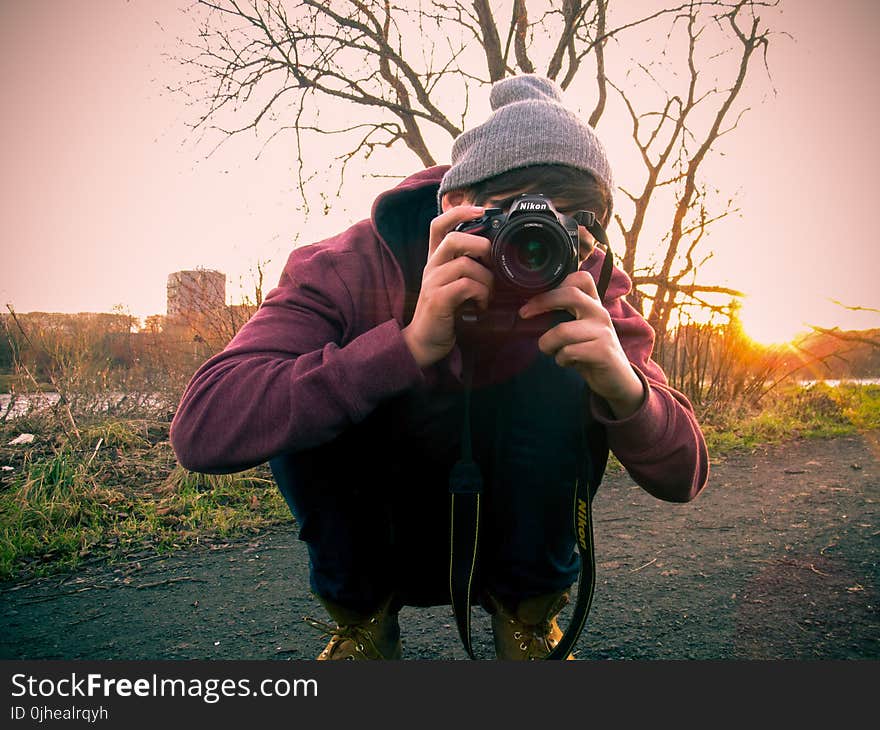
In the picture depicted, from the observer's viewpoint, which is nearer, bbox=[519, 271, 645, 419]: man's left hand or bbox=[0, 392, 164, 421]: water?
bbox=[519, 271, 645, 419]: man's left hand

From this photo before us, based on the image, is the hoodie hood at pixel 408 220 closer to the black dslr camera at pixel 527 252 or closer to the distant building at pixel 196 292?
the black dslr camera at pixel 527 252

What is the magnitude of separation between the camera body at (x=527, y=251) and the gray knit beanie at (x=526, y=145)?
196mm

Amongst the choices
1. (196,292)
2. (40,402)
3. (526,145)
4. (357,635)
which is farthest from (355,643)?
(196,292)

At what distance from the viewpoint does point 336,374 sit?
3.01 ft

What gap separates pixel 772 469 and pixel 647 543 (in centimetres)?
183

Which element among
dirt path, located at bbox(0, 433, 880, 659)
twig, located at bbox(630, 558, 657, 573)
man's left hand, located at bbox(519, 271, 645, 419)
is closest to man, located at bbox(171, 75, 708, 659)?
man's left hand, located at bbox(519, 271, 645, 419)

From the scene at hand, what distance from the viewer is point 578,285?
3.40 feet

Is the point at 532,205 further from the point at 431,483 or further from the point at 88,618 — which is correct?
the point at 88,618

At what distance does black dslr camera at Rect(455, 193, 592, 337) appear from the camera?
0.98m

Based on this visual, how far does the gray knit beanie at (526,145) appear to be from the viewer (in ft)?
3.84

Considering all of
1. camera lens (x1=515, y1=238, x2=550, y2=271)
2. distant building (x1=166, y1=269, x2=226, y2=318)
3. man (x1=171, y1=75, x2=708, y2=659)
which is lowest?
man (x1=171, y1=75, x2=708, y2=659)

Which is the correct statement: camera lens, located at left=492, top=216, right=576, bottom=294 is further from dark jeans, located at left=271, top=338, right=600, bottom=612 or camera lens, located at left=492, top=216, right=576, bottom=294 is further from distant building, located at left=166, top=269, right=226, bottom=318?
distant building, located at left=166, top=269, right=226, bottom=318

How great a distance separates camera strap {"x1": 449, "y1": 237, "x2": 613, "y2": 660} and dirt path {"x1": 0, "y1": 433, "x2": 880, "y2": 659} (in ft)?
1.03

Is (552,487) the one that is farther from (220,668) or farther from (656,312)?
(656,312)
